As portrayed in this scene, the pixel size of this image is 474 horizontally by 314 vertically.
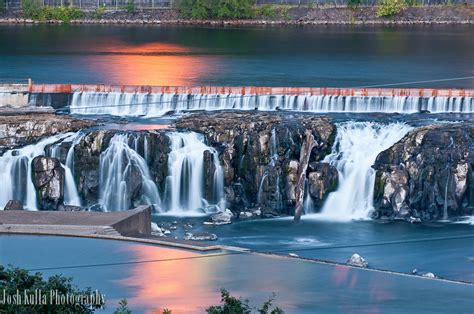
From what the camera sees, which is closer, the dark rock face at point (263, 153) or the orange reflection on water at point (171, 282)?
the orange reflection on water at point (171, 282)

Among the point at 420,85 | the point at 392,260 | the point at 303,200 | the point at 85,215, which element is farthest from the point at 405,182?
the point at 420,85

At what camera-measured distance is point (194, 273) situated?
29109 millimetres

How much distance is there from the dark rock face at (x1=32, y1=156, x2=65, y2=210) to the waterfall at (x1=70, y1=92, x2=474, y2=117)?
8607mm

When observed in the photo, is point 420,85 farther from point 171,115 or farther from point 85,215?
point 85,215

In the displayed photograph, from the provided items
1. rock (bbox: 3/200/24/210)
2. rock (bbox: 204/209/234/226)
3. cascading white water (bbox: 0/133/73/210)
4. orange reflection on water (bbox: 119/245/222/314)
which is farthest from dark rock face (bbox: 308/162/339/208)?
orange reflection on water (bbox: 119/245/222/314)

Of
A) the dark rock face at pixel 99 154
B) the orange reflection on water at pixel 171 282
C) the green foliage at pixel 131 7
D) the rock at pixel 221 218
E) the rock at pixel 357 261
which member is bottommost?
the rock at pixel 357 261

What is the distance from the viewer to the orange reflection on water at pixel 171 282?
26.4m

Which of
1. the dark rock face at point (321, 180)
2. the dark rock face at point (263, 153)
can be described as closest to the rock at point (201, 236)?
the dark rock face at point (263, 153)

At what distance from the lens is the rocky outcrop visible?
147 feet

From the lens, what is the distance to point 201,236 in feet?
123

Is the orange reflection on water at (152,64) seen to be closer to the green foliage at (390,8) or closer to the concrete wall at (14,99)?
the concrete wall at (14,99)

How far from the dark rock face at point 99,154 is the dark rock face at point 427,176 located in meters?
7.51

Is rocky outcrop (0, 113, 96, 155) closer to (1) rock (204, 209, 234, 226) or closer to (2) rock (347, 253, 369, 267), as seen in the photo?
(1) rock (204, 209, 234, 226)

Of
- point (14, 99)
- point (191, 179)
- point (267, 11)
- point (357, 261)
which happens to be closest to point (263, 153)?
point (191, 179)
